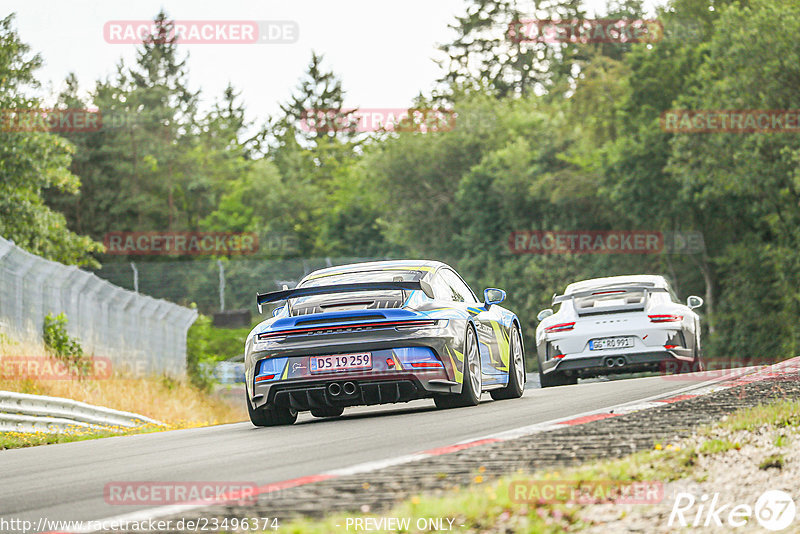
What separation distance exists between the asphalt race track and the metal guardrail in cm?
220

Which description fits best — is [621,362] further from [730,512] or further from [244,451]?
[730,512]

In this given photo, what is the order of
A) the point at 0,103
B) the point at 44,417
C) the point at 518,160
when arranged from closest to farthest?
the point at 44,417, the point at 0,103, the point at 518,160

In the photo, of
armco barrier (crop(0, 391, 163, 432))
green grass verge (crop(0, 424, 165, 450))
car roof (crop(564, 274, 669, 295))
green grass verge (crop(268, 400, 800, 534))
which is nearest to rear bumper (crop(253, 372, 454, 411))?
green grass verge (crop(0, 424, 165, 450))

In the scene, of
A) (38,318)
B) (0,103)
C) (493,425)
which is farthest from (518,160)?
(493,425)

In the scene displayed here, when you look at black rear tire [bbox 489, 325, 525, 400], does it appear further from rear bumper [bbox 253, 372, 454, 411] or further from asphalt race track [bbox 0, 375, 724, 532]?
rear bumper [bbox 253, 372, 454, 411]

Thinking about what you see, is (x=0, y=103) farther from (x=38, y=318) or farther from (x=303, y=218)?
(x=303, y=218)

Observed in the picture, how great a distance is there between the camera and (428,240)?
6575cm

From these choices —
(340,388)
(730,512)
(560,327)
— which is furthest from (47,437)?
(730,512)

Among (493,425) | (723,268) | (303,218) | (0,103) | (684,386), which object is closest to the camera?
(493,425)

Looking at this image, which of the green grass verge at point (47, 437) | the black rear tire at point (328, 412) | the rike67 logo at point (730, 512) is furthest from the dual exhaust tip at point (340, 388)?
the rike67 logo at point (730, 512)

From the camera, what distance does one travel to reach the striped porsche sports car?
1051 cm

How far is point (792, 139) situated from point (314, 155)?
227 feet

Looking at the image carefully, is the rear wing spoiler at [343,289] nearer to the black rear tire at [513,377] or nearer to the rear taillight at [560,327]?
the black rear tire at [513,377]

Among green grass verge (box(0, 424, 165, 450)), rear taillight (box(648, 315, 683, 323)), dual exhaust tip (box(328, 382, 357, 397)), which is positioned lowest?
green grass verge (box(0, 424, 165, 450))
